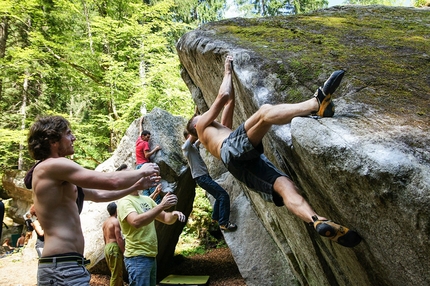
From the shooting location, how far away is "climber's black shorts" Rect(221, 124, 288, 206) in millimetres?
3293

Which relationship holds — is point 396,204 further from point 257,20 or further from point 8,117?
point 8,117

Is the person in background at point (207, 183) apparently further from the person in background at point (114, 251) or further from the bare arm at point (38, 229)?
the bare arm at point (38, 229)

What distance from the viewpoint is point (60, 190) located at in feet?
8.83

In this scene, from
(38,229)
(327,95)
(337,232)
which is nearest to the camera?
(337,232)

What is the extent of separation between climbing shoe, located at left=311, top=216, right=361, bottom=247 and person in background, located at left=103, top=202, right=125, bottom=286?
4.19m

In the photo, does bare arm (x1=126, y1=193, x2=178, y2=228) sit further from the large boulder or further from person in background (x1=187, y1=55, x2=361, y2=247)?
the large boulder

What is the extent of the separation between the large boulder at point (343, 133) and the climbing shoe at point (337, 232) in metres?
0.09

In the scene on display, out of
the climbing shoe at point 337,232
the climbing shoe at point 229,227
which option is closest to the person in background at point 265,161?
the climbing shoe at point 337,232

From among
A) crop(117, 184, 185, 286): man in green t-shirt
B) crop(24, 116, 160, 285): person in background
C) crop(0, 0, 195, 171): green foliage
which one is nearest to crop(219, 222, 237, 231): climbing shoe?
crop(117, 184, 185, 286): man in green t-shirt

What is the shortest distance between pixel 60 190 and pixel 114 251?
141 inches

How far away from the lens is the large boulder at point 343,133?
7.21 feet

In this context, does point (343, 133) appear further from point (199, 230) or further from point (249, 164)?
point (199, 230)

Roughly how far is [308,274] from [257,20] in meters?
4.50

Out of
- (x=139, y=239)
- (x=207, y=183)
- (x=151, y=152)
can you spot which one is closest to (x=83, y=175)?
(x=139, y=239)
